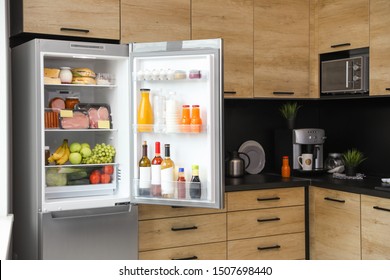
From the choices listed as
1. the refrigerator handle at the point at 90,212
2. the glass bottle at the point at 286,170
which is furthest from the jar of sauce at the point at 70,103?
the glass bottle at the point at 286,170

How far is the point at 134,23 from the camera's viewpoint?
3.49 metres

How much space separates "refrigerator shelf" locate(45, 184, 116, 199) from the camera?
3227 millimetres

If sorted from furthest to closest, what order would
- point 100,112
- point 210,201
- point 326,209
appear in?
point 326,209, point 100,112, point 210,201

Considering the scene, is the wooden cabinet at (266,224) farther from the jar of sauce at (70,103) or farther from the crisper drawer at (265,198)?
the jar of sauce at (70,103)

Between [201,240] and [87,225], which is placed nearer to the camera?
[87,225]

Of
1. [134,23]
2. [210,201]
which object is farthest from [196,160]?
[134,23]

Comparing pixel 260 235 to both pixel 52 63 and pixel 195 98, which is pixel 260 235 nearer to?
pixel 195 98

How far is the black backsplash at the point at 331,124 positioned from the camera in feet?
13.2

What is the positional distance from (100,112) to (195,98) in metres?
0.56

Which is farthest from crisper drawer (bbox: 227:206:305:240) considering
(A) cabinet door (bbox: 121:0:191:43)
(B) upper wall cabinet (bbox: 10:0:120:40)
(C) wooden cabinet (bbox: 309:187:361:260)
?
(B) upper wall cabinet (bbox: 10:0:120:40)

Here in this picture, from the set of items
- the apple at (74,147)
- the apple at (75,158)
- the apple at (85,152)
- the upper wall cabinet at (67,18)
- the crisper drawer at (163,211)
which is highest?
the upper wall cabinet at (67,18)

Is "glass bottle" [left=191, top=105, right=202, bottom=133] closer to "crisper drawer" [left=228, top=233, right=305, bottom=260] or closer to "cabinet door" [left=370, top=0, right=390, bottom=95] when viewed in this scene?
"crisper drawer" [left=228, top=233, right=305, bottom=260]

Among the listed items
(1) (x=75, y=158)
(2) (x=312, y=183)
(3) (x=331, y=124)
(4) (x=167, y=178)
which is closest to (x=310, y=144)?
(2) (x=312, y=183)

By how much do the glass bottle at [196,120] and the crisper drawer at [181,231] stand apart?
0.65 metres
